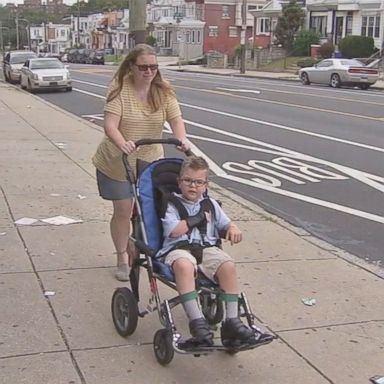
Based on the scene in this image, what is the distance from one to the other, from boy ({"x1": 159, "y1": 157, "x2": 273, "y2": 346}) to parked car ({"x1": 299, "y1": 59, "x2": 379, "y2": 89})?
30.3 m

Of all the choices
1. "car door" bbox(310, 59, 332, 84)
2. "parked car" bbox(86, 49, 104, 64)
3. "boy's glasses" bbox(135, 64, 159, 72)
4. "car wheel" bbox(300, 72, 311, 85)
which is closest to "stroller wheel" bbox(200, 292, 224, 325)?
"boy's glasses" bbox(135, 64, 159, 72)

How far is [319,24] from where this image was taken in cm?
6209

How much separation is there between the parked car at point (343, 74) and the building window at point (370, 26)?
20089mm

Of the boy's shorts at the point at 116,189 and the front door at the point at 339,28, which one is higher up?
the front door at the point at 339,28

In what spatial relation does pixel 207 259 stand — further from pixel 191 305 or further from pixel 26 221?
pixel 26 221

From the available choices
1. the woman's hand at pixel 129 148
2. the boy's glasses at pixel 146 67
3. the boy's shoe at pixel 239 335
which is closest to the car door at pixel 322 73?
the boy's glasses at pixel 146 67

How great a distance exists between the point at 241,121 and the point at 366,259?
1157 cm

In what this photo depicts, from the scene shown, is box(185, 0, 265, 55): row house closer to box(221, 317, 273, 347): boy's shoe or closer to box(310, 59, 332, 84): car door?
box(310, 59, 332, 84): car door

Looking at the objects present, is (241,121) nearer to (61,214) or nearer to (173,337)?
(61,214)

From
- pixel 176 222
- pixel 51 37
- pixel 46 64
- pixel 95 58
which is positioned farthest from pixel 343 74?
pixel 51 37

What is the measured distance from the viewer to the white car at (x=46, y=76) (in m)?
28.4

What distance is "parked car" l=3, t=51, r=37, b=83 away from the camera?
113ft

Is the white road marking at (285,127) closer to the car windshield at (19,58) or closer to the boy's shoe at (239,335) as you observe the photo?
the boy's shoe at (239,335)

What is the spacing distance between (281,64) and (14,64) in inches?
1012
